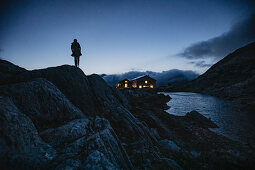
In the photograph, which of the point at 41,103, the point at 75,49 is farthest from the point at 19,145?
the point at 75,49

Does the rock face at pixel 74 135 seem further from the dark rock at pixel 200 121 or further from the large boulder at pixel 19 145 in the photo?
the dark rock at pixel 200 121

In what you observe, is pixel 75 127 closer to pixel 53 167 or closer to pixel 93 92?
pixel 53 167

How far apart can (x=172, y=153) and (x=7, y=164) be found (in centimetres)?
785

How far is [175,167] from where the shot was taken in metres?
4.90

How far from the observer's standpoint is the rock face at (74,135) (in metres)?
3.35

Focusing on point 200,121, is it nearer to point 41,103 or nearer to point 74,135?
point 74,135

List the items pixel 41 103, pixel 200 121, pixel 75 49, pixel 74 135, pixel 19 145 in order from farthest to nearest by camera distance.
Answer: pixel 200 121, pixel 75 49, pixel 41 103, pixel 74 135, pixel 19 145

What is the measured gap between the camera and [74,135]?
502 centimetres

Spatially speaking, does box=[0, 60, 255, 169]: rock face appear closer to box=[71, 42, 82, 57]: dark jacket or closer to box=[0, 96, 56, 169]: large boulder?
box=[0, 96, 56, 169]: large boulder

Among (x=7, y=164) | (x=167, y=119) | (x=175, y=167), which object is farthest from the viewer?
(x=167, y=119)

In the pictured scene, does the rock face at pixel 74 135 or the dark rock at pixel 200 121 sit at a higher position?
the rock face at pixel 74 135

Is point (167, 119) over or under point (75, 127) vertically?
under

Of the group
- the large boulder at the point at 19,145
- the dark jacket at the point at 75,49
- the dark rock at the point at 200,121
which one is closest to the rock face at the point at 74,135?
the large boulder at the point at 19,145

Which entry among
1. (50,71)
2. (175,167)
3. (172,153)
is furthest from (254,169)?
(50,71)
